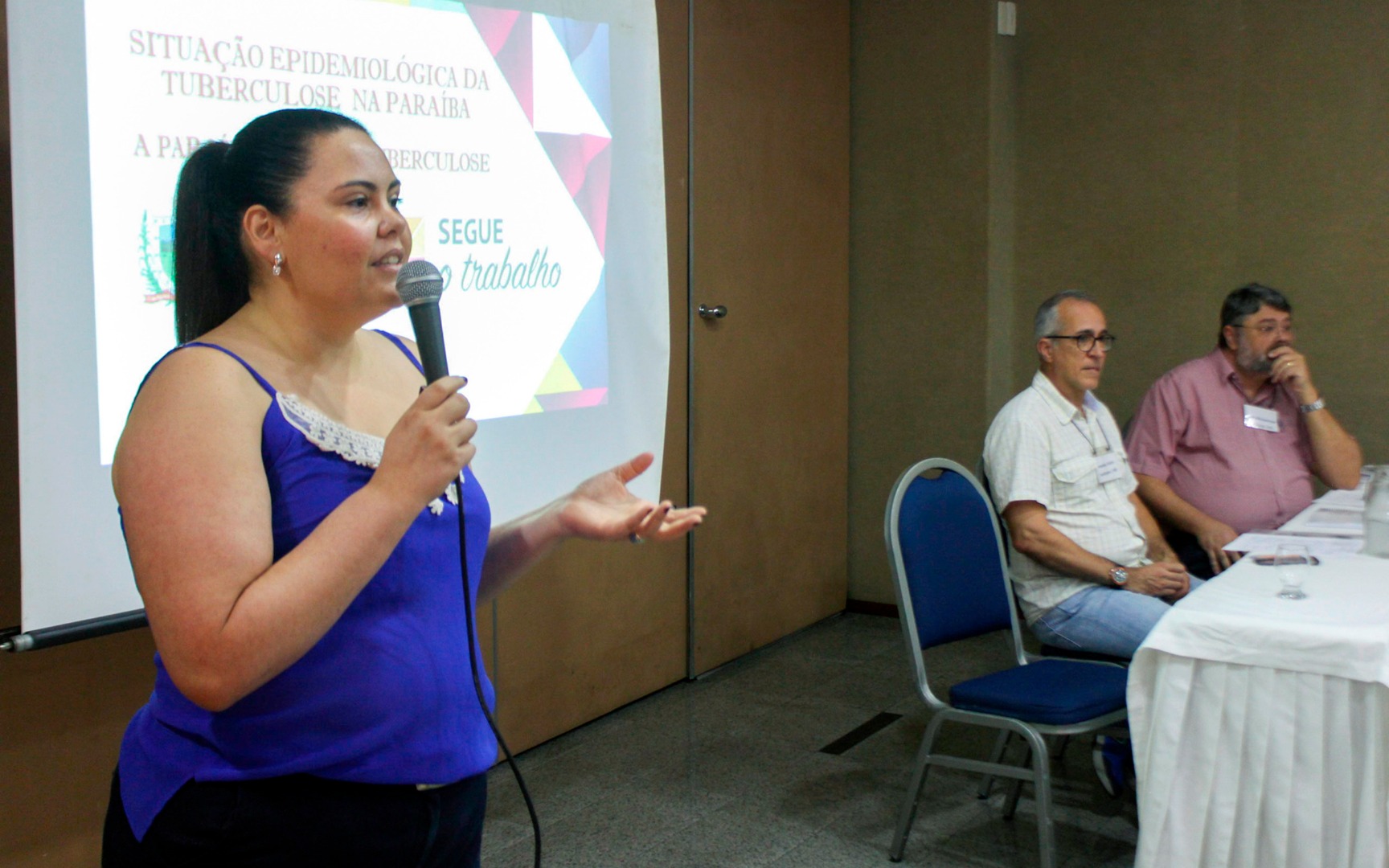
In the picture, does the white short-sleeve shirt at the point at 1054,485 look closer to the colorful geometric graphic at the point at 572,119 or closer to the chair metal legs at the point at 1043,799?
the chair metal legs at the point at 1043,799

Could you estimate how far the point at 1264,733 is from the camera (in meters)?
1.91

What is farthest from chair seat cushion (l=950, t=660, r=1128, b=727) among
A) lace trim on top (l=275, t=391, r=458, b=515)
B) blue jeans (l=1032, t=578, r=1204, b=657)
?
lace trim on top (l=275, t=391, r=458, b=515)

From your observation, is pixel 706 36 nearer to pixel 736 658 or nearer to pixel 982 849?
pixel 736 658

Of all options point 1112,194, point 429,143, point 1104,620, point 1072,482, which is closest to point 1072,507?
point 1072,482

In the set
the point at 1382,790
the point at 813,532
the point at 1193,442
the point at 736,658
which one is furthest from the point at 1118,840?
the point at 813,532

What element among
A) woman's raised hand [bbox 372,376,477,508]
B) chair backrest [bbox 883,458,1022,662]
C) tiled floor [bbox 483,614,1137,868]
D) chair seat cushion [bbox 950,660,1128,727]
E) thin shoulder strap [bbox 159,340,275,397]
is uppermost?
thin shoulder strap [bbox 159,340,275,397]

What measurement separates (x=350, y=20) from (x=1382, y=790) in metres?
2.12

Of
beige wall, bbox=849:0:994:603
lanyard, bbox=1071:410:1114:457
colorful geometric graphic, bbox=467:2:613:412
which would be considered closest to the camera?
colorful geometric graphic, bbox=467:2:613:412

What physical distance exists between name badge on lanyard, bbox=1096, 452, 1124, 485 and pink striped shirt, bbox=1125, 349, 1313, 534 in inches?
27.5

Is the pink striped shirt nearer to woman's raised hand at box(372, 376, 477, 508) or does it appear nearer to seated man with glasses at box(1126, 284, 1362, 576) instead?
seated man with glasses at box(1126, 284, 1362, 576)

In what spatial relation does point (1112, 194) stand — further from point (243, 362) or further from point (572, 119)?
point (243, 362)

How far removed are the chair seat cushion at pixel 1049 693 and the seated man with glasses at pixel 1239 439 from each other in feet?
3.49

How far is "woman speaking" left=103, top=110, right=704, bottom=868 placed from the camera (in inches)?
36.6

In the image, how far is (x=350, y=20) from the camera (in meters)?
2.13
